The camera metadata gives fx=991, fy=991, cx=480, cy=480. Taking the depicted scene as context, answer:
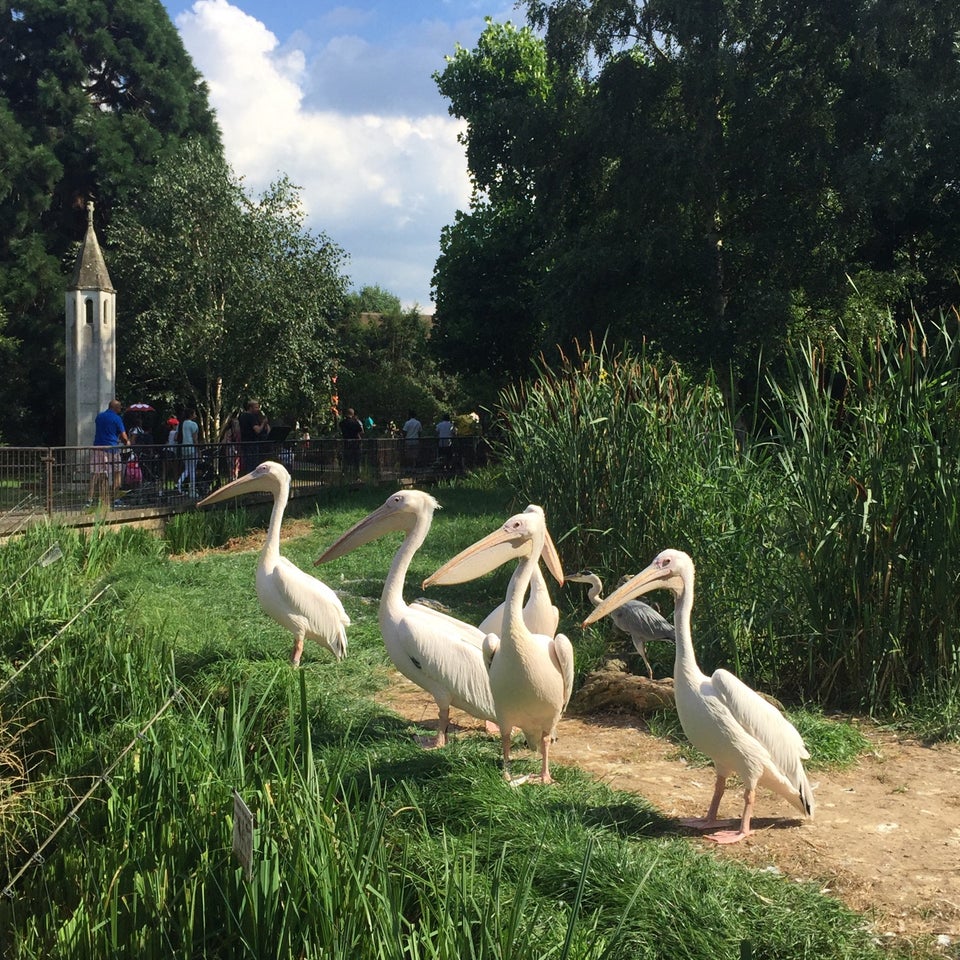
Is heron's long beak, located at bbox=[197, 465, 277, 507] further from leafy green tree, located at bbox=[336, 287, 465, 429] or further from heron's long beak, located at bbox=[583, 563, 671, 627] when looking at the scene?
leafy green tree, located at bbox=[336, 287, 465, 429]

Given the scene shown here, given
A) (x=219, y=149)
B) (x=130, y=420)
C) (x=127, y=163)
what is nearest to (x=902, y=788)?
(x=130, y=420)

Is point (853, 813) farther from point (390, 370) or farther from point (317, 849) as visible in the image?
point (390, 370)

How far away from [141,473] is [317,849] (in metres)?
12.3

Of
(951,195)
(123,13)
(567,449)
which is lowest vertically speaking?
(567,449)

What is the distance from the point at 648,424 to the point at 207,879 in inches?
218

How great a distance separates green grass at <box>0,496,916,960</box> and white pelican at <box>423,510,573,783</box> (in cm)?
26

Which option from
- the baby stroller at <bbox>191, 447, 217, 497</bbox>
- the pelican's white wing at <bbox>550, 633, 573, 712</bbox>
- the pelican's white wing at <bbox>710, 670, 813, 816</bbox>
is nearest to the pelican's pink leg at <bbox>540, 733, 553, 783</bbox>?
the pelican's white wing at <bbox>550, 633, 573, 712</bbox>

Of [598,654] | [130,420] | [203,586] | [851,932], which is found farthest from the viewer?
[130,420]

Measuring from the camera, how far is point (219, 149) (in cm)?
3431

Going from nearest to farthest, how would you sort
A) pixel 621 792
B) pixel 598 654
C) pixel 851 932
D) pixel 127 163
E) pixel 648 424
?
pixel 851 932, pixel 621 792, pixel 598 654, pixel 648 424, pixel 127 163

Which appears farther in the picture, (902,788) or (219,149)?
(219,149)

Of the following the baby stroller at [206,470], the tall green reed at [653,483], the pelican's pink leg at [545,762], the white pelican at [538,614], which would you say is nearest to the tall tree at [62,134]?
the baby stroller at [206,470]

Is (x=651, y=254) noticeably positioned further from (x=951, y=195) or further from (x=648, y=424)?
(x=648, y=424)

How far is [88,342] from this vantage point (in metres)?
23.2
